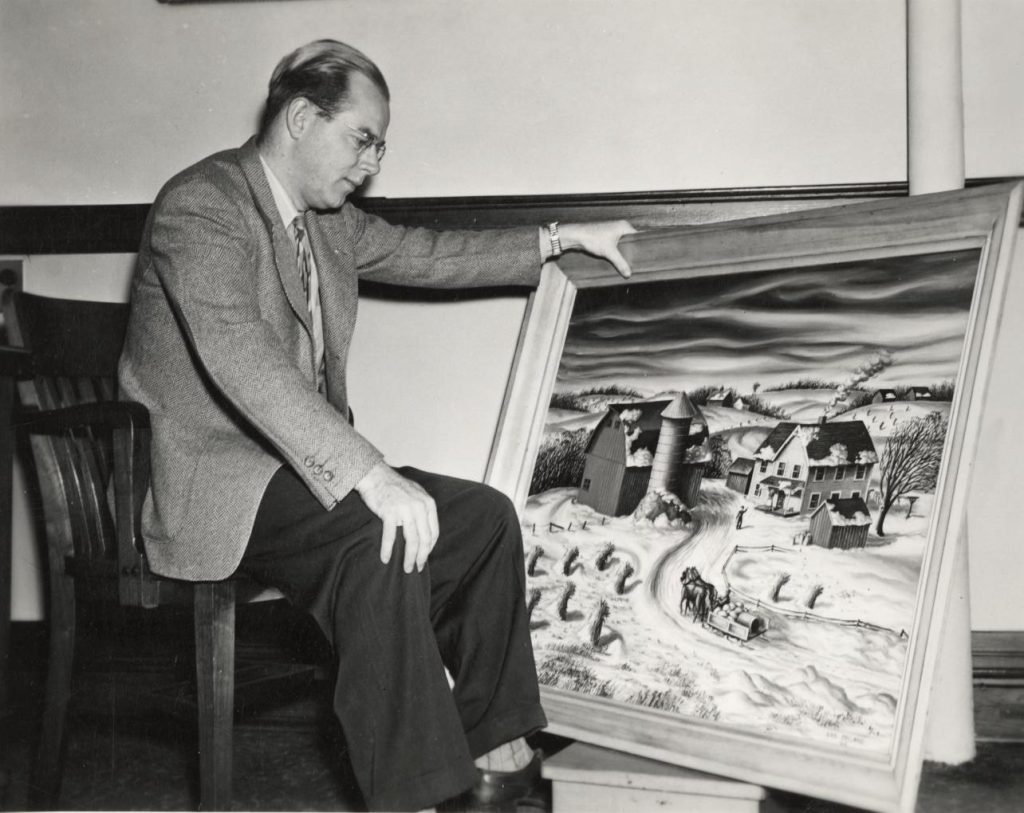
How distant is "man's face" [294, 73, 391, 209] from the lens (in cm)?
171

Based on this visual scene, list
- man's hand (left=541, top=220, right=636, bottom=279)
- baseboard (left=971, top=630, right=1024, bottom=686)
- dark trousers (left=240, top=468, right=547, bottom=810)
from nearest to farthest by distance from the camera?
1. dark trousers (left=240, top=468, right=547, bottom=810)
2. man's hand (left=541, top=220, right=636, bottom=279)
3. baseboard (left=971, top=630, right=1024, bottom=686)

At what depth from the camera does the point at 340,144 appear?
1.72 meters

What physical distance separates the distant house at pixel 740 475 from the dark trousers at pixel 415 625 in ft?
A: 1.26

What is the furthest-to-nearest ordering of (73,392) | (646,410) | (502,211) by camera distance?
(502,211) → (73,392) → (646,410)

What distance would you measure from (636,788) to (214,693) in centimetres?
67

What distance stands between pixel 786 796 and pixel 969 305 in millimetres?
880

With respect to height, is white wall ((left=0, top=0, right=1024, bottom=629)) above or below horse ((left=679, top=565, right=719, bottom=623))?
above

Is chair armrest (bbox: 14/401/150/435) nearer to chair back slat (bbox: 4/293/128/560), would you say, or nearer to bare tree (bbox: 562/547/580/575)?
chair back slat (bbox: 4/293/128/560)

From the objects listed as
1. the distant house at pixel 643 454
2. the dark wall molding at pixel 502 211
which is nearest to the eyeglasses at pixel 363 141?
the dark wall molding at pixel 502 211

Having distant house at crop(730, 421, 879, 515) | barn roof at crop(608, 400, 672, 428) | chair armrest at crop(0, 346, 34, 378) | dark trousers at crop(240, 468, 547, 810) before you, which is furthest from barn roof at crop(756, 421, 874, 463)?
chair armrest at crop(0, 346, 34, 378)

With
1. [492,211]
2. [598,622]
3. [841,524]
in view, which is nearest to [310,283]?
[492,211]

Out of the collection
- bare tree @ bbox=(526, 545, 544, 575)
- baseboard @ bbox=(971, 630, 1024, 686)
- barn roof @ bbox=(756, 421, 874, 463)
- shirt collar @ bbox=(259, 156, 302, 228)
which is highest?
shirt collar @ bbox=(259, 156, 302, 228)

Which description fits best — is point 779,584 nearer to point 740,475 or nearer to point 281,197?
point 740,475

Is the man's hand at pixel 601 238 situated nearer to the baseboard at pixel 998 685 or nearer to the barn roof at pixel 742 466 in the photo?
the barn roof at pixel 742 466
